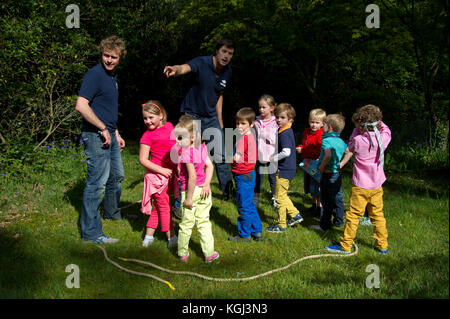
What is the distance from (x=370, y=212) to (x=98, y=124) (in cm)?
323

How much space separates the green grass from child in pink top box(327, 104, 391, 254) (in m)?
0.24

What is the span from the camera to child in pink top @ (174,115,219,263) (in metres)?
3.91

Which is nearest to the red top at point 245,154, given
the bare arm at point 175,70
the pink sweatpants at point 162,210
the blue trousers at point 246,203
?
the blue trousers at point 246,203

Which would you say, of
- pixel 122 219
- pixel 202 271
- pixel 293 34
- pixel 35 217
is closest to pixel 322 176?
pixel 202 271

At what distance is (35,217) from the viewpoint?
5344 mm

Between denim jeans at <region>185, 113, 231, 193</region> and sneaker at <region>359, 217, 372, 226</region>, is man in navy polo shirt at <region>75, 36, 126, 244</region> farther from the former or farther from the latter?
sneaker at <region>359, 217, 372, 226</region>

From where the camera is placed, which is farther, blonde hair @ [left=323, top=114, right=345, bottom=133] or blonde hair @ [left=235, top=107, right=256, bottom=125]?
blonde hair @ [left=323, top=114, right=345, bottom=133]

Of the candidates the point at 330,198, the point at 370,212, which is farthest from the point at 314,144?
the point at 370,212

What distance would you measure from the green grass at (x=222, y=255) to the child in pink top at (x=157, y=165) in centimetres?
36

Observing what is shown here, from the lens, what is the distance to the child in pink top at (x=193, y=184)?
3.91 meters

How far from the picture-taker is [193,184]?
12.9 feet

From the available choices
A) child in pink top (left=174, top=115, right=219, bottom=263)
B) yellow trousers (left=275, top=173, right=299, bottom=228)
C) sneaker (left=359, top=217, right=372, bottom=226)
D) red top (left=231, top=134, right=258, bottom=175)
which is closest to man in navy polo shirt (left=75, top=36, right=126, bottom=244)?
child in pink top (left=174, top=115, right=219, bottom=263)

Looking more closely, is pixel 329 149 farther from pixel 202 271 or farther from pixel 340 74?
pixel 340 74

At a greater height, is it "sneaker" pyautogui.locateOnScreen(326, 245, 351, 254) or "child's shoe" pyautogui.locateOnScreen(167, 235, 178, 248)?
"child's shoe" pyautogui.locateOnScreen(167, 235, 178, 248)
